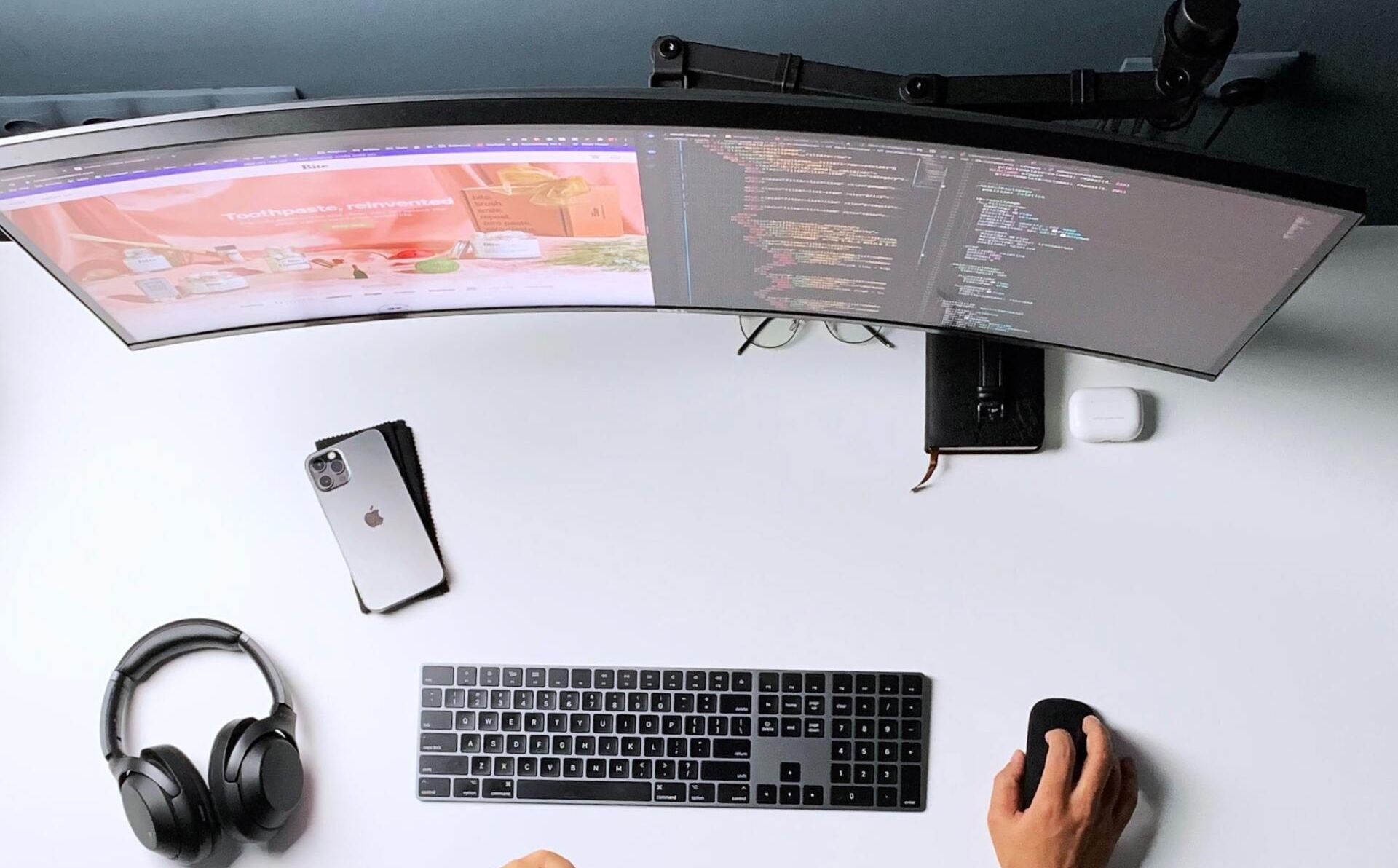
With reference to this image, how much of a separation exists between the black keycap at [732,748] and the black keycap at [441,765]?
23 cm

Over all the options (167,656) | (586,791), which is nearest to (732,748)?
(586,791)

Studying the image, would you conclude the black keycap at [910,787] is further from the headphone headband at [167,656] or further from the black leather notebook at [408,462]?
the headphone headband at [167,656]

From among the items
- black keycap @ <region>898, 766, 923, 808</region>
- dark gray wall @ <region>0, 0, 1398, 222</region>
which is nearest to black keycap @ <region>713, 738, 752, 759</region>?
black keycap @ <region>898, 766, 923, 808</region>

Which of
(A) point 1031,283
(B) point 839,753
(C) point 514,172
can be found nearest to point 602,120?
(C) point 514,172

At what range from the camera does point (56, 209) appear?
0.75m

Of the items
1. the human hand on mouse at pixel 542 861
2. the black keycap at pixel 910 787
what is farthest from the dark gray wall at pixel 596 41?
the human hand on mouse at pixel 542 861

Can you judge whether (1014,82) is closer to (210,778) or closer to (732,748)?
(732,748)

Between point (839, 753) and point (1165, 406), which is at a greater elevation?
point (1165, 406)

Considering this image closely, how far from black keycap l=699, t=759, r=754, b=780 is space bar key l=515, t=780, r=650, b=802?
0.05 metres

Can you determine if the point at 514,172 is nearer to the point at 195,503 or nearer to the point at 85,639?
the point at 195,503

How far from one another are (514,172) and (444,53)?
40 centimetres

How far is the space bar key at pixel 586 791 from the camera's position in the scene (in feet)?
3.20

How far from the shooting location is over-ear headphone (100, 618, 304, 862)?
912mm

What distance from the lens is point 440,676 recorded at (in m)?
0.99
